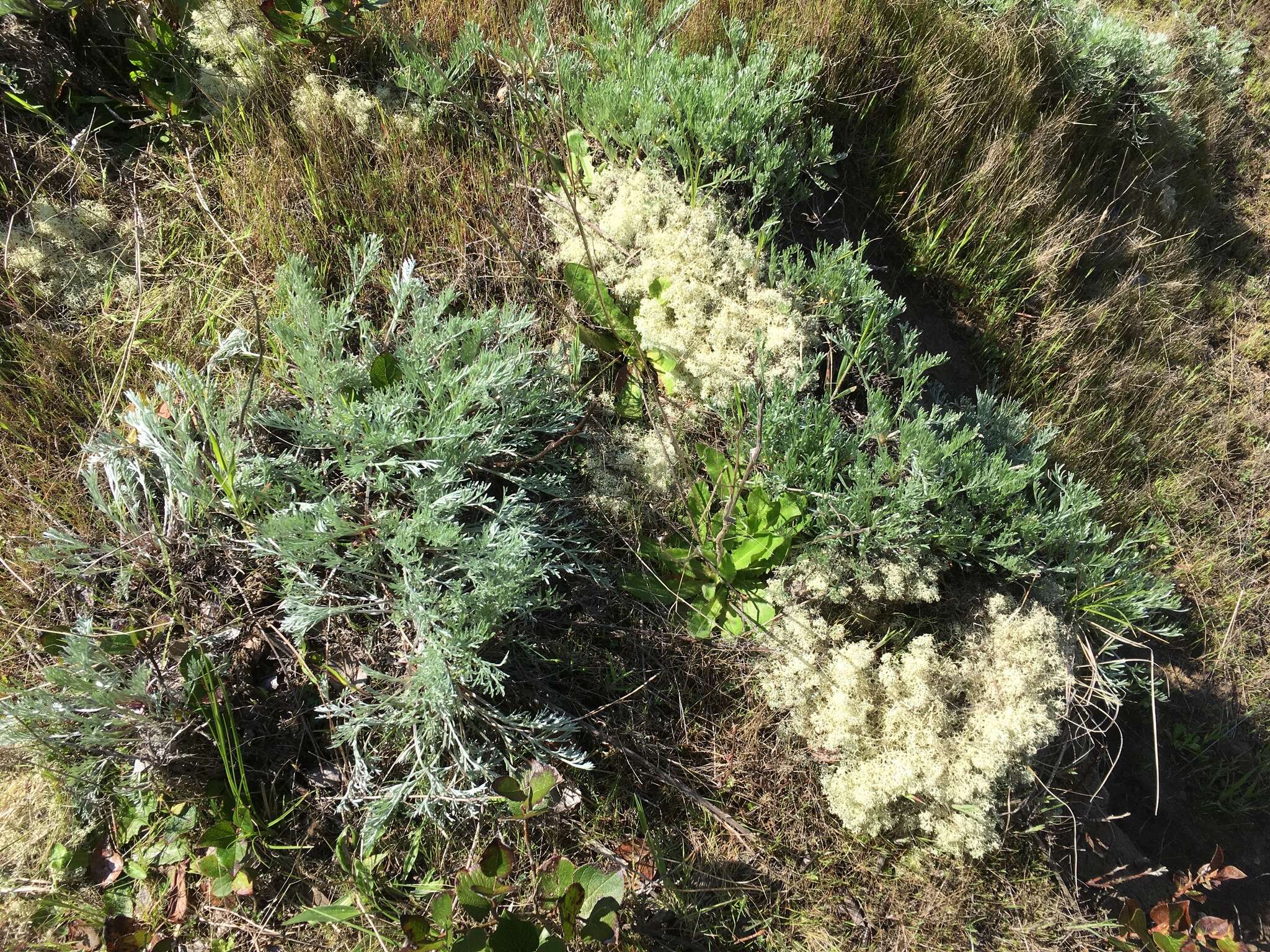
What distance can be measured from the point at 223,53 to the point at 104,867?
285 centimetres

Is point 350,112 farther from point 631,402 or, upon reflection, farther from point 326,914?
point 326,914

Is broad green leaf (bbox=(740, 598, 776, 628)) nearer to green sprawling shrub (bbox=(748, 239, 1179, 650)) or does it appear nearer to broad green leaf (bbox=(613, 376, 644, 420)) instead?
green sprawling shrub (bbox=(748, 239, 1179, 650))

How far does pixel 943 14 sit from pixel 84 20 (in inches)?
147

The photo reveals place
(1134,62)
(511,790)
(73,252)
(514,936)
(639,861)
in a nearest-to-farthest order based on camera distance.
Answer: (514,936) → (511,790) → (639,861) → (73,252) → (1134,62)

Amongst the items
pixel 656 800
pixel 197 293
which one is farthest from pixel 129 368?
pixel 656 800

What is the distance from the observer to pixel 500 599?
6.79 feet

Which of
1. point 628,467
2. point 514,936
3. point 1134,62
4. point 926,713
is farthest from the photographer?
point 1134,62

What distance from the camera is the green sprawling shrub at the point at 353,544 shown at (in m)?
2.06

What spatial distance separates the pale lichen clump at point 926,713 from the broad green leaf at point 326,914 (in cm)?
130

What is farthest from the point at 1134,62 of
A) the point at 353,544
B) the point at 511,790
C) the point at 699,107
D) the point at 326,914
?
the point at 326,914

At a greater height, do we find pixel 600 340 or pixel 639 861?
pixel 600 340

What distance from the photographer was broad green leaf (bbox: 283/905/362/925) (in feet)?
6.15

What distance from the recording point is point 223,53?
294 cm

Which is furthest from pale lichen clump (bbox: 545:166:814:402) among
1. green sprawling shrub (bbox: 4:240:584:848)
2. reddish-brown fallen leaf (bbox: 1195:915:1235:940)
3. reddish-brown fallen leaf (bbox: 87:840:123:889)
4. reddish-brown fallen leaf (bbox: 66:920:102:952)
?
reddish-brown fallen leaf (bbox: 66:920:102:952)
